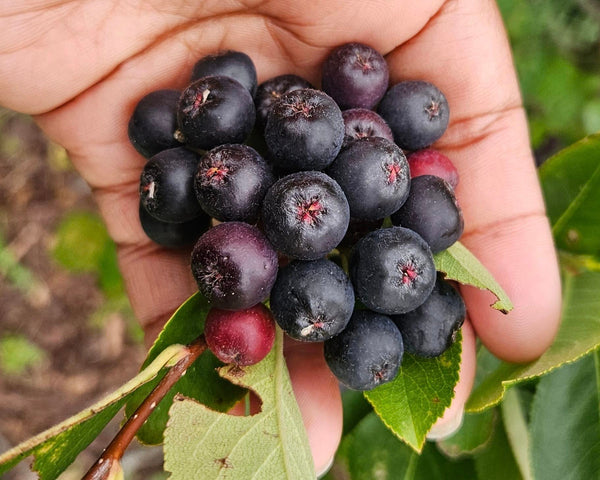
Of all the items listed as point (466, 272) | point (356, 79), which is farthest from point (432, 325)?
point (356, 79)

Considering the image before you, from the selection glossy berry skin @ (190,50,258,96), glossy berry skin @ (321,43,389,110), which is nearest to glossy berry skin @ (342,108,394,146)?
glossy berry skin @ (321,43,389,110)

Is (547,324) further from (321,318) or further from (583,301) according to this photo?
(321,318)

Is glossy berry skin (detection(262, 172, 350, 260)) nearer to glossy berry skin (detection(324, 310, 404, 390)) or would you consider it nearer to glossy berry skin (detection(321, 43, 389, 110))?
glossy berry skin (detection(324, 310, 404, 390))

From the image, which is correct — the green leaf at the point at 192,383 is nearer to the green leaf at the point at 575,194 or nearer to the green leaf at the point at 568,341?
the green leaf at the point at 568,341

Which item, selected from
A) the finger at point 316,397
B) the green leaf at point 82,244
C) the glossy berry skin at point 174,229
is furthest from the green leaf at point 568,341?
the green leaf at point 82,244

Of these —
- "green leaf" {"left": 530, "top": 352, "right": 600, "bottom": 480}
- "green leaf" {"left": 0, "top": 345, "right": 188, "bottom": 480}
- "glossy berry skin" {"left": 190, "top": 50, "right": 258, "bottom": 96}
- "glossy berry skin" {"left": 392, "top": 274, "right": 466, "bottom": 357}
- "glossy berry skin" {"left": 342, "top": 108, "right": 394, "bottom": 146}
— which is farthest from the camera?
"glossy berry skin" {"left": 190, "top": 50, "right": 258, "bottom": 96}
